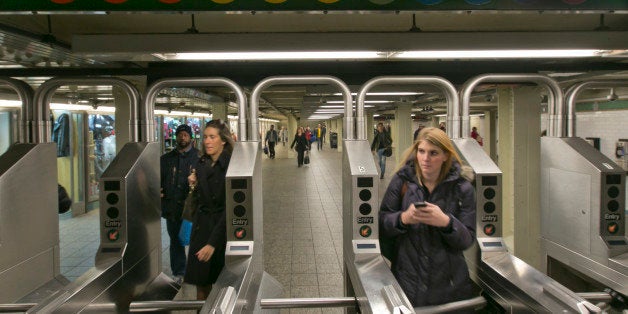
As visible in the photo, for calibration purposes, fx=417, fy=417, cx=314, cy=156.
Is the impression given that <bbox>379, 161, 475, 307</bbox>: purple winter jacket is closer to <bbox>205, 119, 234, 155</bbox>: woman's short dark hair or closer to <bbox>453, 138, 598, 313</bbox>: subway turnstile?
<bbox>453, 138, 598, 313</bbox>: subway turnstile

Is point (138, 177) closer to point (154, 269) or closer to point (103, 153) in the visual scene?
point (154, 269)

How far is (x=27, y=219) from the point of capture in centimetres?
269

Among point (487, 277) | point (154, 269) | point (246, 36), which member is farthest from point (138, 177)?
point (487, 277)

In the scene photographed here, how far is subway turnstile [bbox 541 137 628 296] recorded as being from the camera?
276 centimetres

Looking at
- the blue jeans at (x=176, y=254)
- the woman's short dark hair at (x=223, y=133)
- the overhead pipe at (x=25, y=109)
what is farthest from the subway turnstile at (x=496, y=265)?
the overhead pipe at (x=25, y=109)

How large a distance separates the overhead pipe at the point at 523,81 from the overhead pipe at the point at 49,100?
7.61 ft

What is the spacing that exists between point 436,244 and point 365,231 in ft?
1.56

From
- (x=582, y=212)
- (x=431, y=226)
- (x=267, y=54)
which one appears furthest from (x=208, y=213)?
(x=582, y=212)

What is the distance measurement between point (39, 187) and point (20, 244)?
381 mm

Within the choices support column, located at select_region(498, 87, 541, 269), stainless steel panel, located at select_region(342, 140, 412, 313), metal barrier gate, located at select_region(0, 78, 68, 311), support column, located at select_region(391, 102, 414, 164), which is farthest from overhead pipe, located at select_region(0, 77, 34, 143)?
support column, located at select_region(391, 102, 414, 164)

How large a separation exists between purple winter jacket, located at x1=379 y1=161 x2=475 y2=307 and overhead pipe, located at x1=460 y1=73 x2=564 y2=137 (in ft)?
2.80

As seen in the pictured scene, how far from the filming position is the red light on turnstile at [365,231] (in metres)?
2.46

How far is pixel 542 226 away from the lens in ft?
11.3

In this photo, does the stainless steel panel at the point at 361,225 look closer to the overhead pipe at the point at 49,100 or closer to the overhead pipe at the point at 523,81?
the overhead pipe at the point at 523,81
